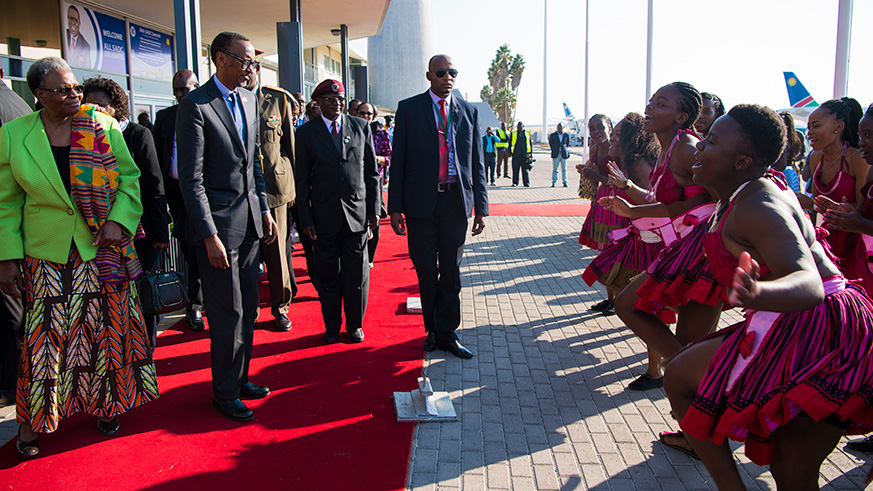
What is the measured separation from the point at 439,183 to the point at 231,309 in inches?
71.9

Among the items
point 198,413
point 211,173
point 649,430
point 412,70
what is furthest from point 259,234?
point 412,70

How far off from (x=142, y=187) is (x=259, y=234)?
91 centimetres

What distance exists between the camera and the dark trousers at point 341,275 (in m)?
5.05

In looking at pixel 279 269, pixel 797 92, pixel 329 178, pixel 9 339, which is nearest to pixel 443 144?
pixel 329 178

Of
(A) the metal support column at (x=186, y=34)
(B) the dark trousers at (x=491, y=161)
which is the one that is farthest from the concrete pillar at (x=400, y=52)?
(A) the metal support column at (x=186, y=34)

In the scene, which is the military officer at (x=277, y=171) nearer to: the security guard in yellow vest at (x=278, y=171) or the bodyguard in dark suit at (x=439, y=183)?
the security guard in yellow vest at (x=278, y=171)

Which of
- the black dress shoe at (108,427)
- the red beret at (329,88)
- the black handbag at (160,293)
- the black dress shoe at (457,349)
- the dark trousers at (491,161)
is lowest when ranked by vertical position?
the black dress shoe at (108,427)

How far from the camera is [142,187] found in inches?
156

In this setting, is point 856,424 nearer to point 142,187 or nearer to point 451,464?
point 451,464

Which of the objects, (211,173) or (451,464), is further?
(211,173)

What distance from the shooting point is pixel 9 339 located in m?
3.88

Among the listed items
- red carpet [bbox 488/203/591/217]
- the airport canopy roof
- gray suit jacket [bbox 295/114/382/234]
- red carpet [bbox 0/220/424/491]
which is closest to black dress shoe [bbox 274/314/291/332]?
red carpet [bbox 0/220/424/491]

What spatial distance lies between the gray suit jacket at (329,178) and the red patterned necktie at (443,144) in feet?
2.62

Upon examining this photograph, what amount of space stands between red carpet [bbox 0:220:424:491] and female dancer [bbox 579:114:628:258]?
222 centimetres
